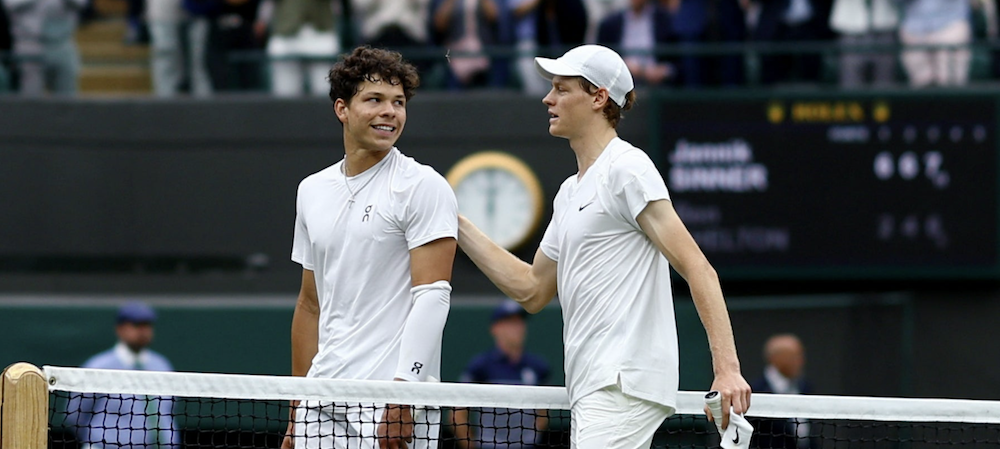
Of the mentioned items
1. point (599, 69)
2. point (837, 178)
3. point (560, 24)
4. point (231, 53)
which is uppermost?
point (560, 24)

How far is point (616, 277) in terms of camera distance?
4258 mm

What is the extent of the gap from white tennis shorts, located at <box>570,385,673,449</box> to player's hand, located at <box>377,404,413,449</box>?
0.61 meters

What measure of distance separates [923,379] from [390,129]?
7425 millimetres

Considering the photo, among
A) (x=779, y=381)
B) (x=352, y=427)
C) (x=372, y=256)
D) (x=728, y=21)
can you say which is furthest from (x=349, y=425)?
(x=728, y=21)

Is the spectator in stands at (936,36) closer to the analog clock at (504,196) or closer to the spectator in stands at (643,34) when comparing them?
the spectator in stands at (643,34)

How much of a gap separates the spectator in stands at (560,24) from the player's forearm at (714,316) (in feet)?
22.7

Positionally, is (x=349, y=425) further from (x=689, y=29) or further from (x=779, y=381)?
(x=689, y=29)

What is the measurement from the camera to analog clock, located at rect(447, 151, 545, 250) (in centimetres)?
1074

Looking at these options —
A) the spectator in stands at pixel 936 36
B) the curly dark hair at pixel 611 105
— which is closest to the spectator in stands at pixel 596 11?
the spectator in stands at pixel 936 36

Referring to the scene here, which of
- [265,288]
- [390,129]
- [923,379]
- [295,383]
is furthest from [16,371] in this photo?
[923,379]

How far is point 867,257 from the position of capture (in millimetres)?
10469

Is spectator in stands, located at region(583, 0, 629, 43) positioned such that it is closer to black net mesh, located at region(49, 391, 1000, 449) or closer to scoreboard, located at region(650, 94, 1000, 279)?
scoreboard, located at region(650, 94, 1000, 279)

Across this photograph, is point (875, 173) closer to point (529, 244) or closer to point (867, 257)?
point (867, 257)

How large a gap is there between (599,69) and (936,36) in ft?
24.1
